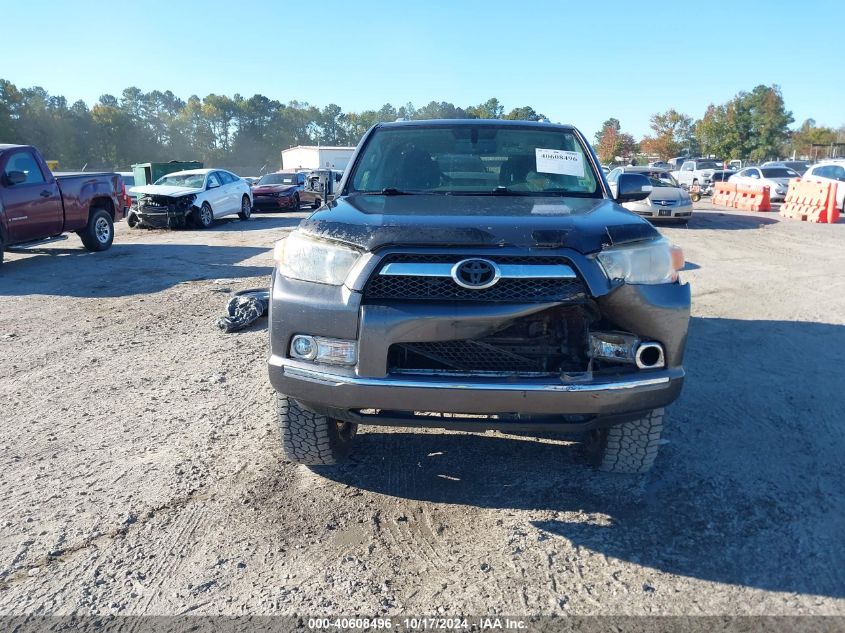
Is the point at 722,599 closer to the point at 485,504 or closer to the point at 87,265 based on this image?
the point at 485,504

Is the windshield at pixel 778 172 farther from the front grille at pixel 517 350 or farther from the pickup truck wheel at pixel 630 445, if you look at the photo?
the front grille at pixel 517 350

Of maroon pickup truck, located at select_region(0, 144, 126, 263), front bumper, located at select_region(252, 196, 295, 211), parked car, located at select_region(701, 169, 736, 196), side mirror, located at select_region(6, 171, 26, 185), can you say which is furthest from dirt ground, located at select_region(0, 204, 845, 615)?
parked car, located at select_region(701, 169, 736, 196)

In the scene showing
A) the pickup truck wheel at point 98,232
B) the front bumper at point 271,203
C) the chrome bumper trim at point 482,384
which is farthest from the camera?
the front bumper at point 271,203

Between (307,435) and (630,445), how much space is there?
5.48ft

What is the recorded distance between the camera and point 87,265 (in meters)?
10.8

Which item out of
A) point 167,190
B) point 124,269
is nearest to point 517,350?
point 124,269

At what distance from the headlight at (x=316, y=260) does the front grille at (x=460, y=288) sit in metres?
0.17

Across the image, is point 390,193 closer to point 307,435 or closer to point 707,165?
point 307,435

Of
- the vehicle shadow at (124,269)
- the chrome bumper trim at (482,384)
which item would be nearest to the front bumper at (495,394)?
the chrome bumper trim at (482,384)

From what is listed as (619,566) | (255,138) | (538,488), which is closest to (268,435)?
(538,488)

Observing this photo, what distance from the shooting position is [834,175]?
1962 cm

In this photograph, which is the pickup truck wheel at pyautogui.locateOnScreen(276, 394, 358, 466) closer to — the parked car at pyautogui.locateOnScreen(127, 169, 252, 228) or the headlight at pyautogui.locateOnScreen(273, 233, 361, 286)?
the headlight at pyautogui.locateOnScreen(273, 233, 361, 286)

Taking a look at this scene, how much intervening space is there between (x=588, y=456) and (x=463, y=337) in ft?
4.51

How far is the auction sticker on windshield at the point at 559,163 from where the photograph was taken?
408cm
